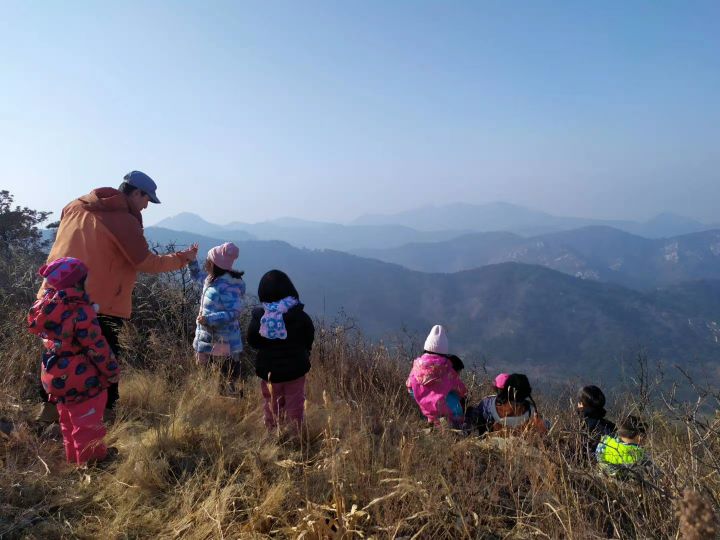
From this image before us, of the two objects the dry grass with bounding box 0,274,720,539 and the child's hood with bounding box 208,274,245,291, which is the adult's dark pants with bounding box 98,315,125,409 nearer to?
the dry grass with bounding box 0,274,720,539

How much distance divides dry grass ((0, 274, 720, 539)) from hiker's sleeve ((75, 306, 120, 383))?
1.55 ft

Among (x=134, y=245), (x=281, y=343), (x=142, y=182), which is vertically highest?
(x=142, y=182)

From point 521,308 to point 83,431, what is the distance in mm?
148309

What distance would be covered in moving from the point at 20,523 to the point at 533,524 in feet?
7.56

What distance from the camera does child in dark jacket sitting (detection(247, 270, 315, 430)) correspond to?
319 centimetres

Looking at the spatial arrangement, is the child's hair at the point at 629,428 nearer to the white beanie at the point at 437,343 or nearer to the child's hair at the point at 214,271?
the white beanie at the point at 437,343

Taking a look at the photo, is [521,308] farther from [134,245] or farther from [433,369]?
[134,245]

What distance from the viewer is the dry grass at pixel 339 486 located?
5.99 feet

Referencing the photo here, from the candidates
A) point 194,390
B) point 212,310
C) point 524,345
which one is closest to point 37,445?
point 194,390

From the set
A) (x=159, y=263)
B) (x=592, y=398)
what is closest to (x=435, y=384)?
(x=592, y=398)

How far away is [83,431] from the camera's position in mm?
2643

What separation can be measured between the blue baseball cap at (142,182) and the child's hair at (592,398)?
12.4 ft

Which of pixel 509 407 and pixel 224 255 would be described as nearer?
pixel 509 407

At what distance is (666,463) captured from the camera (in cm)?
190
